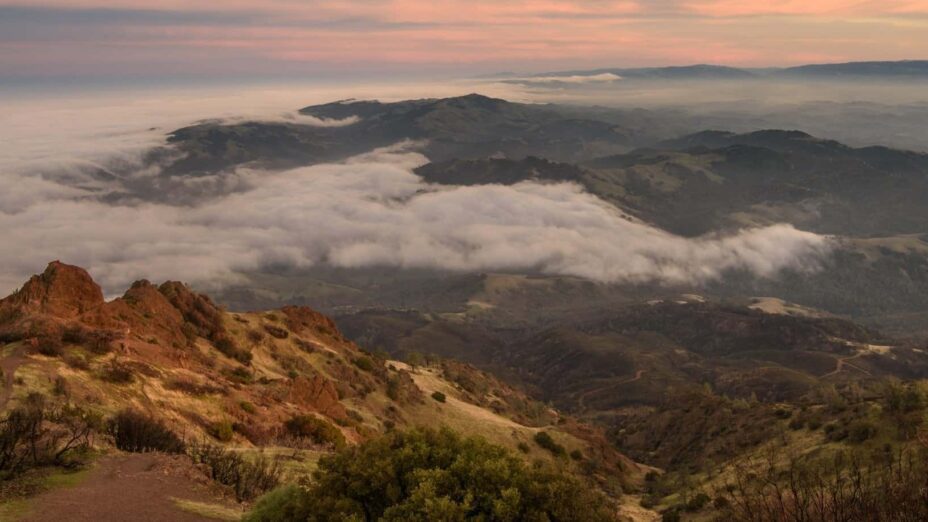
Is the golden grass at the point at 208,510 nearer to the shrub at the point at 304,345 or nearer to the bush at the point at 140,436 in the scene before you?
the bush at the point at 140,436

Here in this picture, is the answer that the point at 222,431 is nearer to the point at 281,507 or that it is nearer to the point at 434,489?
the point at 281,507

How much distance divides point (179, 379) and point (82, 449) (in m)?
18.3

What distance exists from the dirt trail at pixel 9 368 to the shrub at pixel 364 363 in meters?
48.3

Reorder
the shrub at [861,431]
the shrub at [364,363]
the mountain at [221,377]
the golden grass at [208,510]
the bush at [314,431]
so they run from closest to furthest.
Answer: the golden grass at [208,510] < the mountain at [221,377] < the bush at [314,431] < the shrub at [861,431] < the shrub at [364,363]

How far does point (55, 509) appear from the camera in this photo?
69.3 feet

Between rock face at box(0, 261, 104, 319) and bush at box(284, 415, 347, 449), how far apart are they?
69.5 feet

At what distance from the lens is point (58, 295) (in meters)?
53.3

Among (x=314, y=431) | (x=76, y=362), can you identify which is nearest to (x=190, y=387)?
(x=76, y=362)

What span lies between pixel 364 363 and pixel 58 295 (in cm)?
3968

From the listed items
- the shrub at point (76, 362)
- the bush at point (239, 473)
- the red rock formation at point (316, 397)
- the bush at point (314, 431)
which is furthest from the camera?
the red rock formation at point (316, 397)

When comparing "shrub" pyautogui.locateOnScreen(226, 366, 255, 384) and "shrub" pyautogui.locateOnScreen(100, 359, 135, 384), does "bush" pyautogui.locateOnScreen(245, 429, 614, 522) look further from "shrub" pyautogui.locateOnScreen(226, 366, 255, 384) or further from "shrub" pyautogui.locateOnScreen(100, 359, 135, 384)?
"shrub" pyautogui.locateOnScreen(226, 366, 255, 384)

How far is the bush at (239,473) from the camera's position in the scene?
2642 centimetres

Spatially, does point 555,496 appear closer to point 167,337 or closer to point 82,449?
point 82,449

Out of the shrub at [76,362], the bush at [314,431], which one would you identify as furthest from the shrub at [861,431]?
the shrub at [76,362]
